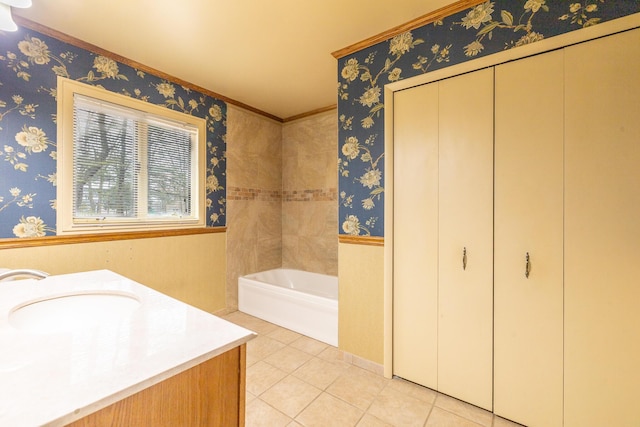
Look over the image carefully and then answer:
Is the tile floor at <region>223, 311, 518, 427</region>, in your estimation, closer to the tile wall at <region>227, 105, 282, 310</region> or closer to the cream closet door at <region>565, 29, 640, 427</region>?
the cream closet door at <region>565, 29, 640, 427</region>

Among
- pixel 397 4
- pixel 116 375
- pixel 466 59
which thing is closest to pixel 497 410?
pixel 116 375

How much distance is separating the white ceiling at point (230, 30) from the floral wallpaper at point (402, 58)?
162 millimetres

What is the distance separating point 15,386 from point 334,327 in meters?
2.15

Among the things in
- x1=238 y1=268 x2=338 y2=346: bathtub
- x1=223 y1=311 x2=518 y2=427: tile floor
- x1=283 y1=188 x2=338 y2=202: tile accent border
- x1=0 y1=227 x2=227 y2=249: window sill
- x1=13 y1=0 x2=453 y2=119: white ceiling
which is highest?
x1=13 y1=0 x2=453 y2=119: white ceiling

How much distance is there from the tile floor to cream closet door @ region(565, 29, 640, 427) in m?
0.52

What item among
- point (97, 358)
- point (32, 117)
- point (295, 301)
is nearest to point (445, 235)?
point (295, 301)

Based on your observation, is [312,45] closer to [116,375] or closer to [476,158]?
[476,158]

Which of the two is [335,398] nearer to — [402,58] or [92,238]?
[92,238]

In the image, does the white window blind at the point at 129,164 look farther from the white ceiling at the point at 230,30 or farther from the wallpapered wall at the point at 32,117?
the white ceiling at the point at 230,30

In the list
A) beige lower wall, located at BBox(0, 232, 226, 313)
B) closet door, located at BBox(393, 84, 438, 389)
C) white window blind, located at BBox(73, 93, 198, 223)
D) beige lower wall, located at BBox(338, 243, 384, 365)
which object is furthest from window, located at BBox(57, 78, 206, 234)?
closet door, located at BBox(393, 84, 438, 389)

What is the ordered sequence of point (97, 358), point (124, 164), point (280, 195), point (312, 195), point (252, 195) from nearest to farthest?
point (97, 358) → point (124, 164) → point (252, 195) → point (312, 195) → point (280, 195)

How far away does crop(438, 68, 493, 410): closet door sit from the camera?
5.39ft

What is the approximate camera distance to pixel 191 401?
66cm

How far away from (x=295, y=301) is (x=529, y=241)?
1.96 metres
